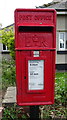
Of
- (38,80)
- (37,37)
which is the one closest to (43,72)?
(38,80)

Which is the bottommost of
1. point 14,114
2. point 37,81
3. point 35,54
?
point 14,114

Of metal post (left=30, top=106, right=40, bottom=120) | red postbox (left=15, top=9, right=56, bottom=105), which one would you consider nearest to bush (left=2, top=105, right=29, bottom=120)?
metal post (left=30, top=106, right=40, bottom=120)

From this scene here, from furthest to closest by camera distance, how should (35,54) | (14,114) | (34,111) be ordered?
(14,114) < (34,111) < (35,54)

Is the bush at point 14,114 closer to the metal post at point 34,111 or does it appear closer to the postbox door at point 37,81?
the metal post at point 34,111

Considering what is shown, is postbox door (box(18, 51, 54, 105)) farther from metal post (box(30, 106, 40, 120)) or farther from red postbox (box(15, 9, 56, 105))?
metal post (box(30, 106, 40, 120))

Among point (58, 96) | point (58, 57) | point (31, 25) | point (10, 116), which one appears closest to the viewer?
point (31, 25)

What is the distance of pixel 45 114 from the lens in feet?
12.4

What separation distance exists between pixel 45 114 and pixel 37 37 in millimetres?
1614

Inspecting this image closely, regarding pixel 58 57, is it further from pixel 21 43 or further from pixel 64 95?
pixel 21 43

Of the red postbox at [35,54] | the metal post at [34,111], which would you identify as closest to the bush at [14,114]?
the metal post at [34,111]

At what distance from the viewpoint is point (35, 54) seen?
9.93 feet

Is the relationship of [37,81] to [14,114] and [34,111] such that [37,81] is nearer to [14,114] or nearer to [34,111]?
[34,111]

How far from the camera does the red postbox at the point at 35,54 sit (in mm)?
2965

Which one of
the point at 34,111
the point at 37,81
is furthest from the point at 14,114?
the point at 37,81
